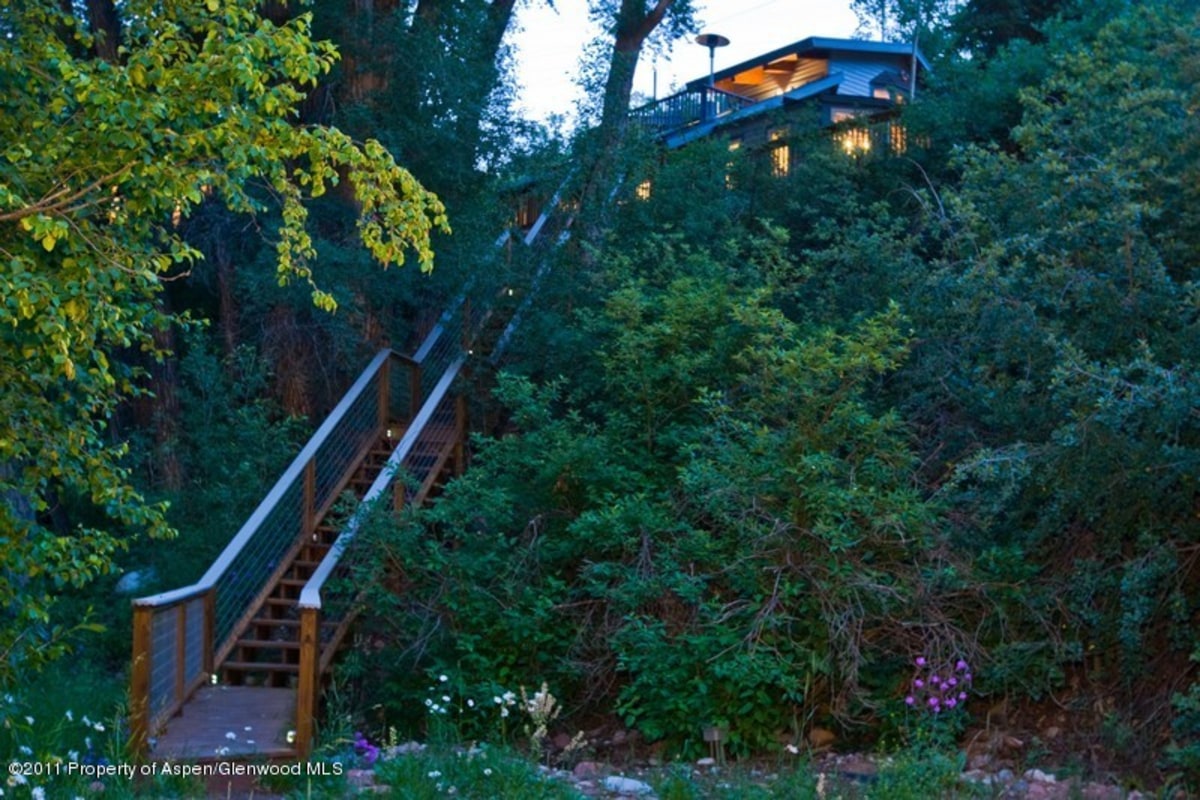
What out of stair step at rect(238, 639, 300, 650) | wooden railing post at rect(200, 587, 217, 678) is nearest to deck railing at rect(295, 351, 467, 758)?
stair step at rect(238, 639, 300, 650)

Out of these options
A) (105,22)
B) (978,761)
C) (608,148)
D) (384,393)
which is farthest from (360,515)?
(105,22)

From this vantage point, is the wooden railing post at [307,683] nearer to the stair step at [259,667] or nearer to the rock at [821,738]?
the stair step at [259,667]

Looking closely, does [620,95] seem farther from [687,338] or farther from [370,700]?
[370,700]

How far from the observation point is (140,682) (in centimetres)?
717

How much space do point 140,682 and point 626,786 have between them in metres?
2.78

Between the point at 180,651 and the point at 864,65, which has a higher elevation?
the point at 864,65

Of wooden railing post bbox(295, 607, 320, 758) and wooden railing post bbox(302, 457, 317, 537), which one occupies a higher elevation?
wooden railing post bbox(302, 457, 317, 537)

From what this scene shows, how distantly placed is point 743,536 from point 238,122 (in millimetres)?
4044

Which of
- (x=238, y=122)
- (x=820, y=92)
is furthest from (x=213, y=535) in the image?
(x=820, y=92)

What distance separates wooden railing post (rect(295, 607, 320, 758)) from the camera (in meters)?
7.25

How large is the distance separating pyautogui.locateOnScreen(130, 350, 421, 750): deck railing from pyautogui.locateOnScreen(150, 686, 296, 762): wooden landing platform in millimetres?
108

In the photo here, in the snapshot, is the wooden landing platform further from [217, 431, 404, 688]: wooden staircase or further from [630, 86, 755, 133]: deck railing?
[630, 86, 755, 133]: deck railing

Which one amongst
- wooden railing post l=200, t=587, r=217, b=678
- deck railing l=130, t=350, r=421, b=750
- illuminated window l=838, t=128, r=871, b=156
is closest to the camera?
deck railing l=130, t=350, r=421, b=750

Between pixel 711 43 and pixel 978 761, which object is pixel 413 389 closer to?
pixel 978 761
